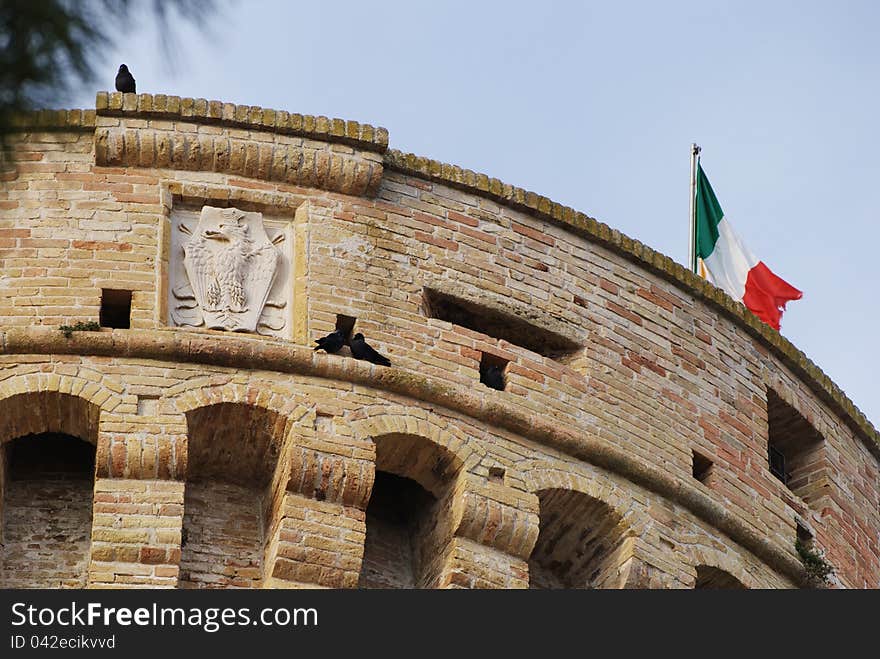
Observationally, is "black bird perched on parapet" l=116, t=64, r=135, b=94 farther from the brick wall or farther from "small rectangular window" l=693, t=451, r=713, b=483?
"small rectangular window" l=693, t=451, r=713, b=483

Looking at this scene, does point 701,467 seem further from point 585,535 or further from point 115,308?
point 115,308

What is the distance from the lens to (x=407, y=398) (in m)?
14.1

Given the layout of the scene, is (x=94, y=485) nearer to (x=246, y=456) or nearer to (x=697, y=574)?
(x=246, y=456)

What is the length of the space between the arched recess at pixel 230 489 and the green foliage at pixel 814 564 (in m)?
4.50

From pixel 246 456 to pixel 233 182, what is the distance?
80.2 inches

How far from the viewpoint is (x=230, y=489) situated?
13859 mm

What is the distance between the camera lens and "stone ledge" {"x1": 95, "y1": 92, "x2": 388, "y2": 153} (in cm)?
1470

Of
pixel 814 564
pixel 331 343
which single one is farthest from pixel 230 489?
pixel 814 564

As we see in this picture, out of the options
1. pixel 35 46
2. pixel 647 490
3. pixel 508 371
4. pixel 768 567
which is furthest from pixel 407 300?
pixel 35 46

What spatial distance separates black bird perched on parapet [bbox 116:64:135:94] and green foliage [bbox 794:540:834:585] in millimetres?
5914

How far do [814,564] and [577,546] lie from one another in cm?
241

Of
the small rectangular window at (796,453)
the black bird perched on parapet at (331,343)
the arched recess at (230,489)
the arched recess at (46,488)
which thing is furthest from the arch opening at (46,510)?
the small rectangular window at (796,453)

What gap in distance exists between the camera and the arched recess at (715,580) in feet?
49.6

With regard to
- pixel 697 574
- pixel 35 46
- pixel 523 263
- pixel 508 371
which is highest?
pixel 523 263
